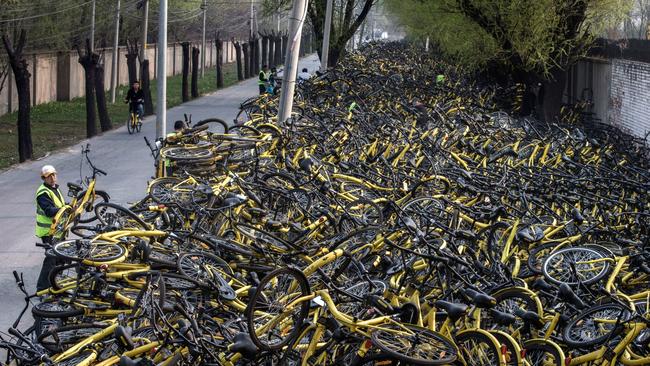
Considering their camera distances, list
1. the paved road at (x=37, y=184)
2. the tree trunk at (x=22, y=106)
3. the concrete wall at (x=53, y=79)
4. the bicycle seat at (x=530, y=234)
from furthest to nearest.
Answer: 1. the concrete wall at (x=53, y=79)
2. the tree trunk at (x=22, y=106)
3. the paved road at (x=37, y=184)
4. the bicycle seat at (x=530, y=234)

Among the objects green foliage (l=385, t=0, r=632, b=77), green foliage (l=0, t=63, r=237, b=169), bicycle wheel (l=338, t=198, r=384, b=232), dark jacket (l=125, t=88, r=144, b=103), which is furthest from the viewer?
dark jacket (l=125, t=88, r=144, b=103)

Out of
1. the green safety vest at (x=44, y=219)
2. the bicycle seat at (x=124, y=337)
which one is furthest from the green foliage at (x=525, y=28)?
the bicycle seat at (x=124, y=337)

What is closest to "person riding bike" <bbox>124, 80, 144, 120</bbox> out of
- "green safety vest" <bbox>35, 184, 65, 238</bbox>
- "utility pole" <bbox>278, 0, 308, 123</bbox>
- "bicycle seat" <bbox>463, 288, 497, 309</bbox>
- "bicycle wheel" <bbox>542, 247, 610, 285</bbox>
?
"utility pole" <bbox>278, 0, 308, 123</bbox>

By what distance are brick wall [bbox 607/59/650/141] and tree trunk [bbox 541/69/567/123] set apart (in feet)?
3.74

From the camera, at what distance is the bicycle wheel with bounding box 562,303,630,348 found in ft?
17.8

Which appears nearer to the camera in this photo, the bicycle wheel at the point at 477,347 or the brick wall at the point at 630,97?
the bicycle wheel at the point at 477,347

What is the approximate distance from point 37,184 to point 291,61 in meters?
5.50

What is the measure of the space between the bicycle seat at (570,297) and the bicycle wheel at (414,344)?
4.01 feet

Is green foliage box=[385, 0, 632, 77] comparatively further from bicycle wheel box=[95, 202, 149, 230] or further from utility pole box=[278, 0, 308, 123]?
bicycle wheel box=[95, 202, 149, 230]

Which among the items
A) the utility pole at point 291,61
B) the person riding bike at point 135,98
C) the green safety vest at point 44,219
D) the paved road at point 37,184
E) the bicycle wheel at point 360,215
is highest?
the utility pole at point 291,61

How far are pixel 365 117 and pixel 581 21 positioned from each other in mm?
8159

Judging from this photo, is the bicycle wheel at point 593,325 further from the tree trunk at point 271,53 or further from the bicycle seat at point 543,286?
the tree trunk at point 271,53

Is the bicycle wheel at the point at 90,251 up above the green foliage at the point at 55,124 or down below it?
above

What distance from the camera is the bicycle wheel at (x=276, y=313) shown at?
5.27m
